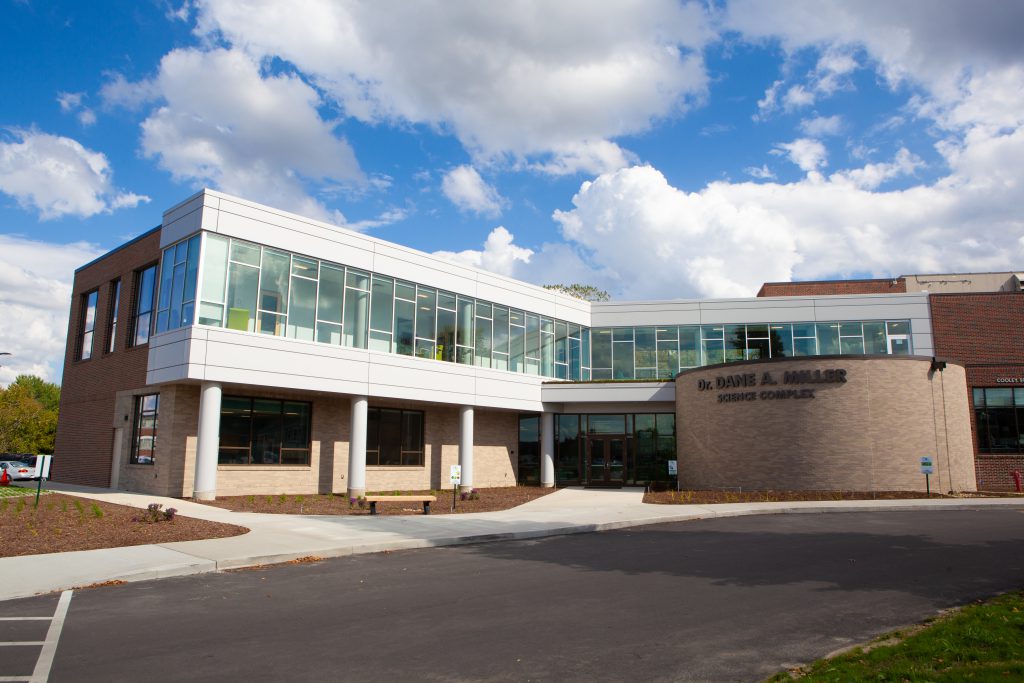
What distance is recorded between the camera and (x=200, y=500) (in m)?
21.8

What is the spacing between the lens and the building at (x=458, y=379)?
2355 centimetres

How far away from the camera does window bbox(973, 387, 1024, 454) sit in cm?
3158

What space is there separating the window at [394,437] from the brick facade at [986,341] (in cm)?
2458

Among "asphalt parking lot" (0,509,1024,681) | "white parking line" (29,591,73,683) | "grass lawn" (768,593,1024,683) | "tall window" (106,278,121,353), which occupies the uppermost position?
"tall window" (106,278,121,353)

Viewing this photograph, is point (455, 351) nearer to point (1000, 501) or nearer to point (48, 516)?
point (48, 516)

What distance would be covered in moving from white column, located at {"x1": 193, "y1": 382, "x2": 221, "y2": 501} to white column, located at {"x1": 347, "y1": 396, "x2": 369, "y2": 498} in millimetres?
5155

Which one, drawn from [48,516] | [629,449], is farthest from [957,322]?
[48,516]

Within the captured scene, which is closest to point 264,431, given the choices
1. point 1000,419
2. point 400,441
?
point 400,441

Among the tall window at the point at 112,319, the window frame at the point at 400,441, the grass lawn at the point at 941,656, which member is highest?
the tall window at the point at 112,319

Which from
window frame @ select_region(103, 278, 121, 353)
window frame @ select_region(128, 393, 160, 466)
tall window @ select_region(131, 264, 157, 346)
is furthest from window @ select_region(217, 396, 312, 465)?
window frame @ select_region(103, 278, 121, 353)

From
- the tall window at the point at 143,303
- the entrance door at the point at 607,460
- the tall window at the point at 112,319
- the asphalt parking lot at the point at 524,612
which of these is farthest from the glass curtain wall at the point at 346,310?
the asphalt parking lot at the point at 524,612

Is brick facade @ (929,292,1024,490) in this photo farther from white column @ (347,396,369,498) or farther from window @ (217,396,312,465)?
window @ (217,396,312,465)

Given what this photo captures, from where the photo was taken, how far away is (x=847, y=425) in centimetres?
2584

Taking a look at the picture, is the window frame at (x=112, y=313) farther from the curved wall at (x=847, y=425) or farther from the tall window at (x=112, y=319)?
the curved wall at (x=847, y=425)
